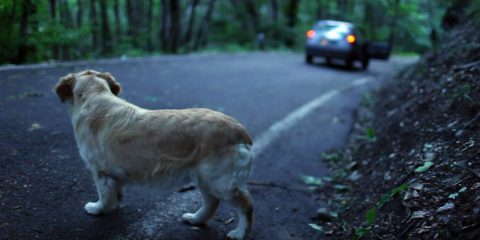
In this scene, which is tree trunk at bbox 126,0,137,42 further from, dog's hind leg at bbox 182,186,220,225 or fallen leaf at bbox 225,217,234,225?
dog's hind leg at bbox 182,186,220,225

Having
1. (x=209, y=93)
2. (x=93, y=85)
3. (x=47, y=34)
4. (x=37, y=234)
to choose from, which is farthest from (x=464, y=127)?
(x=47, y=34)

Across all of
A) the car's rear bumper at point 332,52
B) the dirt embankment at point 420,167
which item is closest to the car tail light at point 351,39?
the car's rear bumper at point 332,52

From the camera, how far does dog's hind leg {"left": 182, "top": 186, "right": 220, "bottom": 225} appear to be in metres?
4.15

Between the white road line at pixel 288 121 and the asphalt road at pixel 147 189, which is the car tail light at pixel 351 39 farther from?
the asphalt road at pixel 147 189

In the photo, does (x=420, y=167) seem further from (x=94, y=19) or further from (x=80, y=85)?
(x=94, y=19)

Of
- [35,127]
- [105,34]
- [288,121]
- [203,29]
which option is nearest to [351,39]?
[203,29]

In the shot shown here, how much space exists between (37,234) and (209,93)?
656 cm

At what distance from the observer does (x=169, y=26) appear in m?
18.3

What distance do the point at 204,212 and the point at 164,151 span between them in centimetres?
88

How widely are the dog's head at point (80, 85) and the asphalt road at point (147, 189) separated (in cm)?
93

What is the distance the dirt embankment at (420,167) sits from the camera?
3.66 m

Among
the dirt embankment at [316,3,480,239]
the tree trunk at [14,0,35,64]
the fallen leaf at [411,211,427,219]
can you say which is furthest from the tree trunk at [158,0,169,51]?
the fallen leaf at [411,211,427,219]

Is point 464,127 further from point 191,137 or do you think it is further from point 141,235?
point 141,235

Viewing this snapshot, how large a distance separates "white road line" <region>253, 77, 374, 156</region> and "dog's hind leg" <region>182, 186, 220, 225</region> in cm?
246
